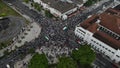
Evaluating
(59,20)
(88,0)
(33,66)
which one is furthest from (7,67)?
(88,0)

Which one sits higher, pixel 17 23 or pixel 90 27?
pixel 90 27

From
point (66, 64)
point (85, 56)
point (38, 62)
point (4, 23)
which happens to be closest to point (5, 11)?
point (4, 23)

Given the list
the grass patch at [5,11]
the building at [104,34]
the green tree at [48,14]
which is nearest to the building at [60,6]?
the green tree at [48,14]

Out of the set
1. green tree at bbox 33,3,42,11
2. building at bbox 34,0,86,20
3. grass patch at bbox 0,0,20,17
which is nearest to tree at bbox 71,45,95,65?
building at bbox 34,0,86,20

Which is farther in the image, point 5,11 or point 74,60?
point 5,11

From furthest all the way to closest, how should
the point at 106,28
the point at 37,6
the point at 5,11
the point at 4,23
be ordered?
the point at 37,6, the point at 5,11, the point at 4,23, the point at 106,28

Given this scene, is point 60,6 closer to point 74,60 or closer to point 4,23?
point 4,23

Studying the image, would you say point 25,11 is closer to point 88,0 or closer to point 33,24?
point 33,24
